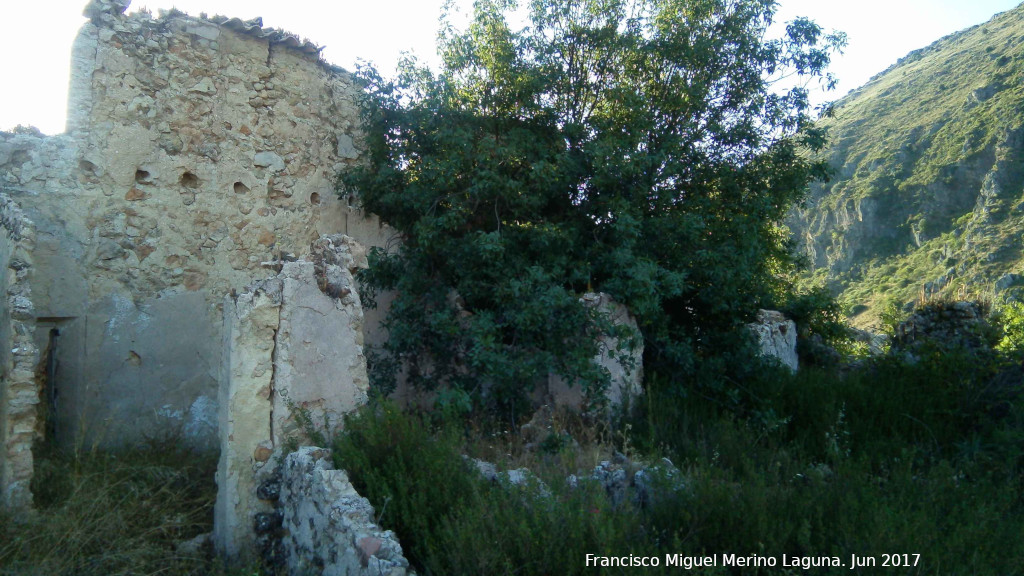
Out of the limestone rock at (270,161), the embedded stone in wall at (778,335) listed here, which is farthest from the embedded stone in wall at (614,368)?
the limestone rock at (270,161)

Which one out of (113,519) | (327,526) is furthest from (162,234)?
(327,526)

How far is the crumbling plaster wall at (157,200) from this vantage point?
554 cm

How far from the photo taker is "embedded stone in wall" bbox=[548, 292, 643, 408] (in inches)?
252

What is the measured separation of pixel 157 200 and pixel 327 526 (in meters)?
3.84

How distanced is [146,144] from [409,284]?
8.56ft

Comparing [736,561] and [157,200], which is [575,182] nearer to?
[157,200]

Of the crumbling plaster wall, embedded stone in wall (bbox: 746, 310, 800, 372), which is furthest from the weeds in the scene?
embedded stone in wall (bbox: 746, 310, 800, 372)

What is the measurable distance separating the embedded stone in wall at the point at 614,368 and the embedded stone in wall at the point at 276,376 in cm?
242

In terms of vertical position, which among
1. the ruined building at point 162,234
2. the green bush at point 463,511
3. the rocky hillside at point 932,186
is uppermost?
the rocky hillside at point 932,186

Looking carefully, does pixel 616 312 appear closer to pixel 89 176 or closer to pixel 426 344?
pixel 426 344

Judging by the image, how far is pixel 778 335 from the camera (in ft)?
32.2

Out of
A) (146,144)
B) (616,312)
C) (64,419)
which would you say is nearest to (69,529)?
(64,419)

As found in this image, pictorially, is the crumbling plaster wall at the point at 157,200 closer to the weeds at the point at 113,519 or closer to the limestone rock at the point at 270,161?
the limestone rock at the point at 270,161

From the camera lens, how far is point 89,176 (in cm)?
567
